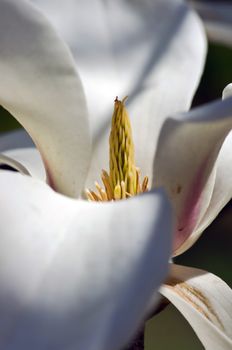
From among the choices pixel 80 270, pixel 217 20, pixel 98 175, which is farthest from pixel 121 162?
pixel 217 20

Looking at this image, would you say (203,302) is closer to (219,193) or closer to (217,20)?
(219,193)

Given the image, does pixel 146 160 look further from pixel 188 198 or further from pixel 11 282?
pixel 11 282

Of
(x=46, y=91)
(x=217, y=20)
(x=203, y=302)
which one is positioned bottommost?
(x=203, y=302)

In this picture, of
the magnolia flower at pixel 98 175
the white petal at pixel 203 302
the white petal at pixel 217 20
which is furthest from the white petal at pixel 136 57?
the white petal at pixel 217 20

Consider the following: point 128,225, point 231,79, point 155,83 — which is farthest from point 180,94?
point 231,79

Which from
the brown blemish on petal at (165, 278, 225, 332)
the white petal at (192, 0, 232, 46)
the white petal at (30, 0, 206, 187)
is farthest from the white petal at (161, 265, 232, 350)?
the white petal at (192, 0, 232, 46)
